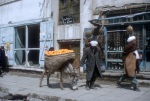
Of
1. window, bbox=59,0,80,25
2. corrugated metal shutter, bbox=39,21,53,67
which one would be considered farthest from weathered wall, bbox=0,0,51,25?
window, bbox=59,0,80,25

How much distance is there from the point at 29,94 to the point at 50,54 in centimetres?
146

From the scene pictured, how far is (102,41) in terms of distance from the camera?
425 inches

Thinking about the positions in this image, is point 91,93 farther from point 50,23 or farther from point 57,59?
point 50,23

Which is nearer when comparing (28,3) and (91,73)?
(91,73)

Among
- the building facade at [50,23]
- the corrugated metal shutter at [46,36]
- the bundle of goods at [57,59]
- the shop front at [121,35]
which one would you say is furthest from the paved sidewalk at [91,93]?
the corrugated metal shutter at [46,36]

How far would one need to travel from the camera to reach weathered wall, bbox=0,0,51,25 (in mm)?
13547

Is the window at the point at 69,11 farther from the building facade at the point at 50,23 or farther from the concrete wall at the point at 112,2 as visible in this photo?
the concrete wall at the point at 112,2

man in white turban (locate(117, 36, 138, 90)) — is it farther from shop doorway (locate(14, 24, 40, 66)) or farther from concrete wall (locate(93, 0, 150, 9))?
shop doorway (locate(14, 24, 40, 66))

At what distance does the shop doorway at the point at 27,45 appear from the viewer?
14.8 m

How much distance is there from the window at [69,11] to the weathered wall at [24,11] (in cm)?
78

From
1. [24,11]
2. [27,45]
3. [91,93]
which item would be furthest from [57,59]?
[24,11]

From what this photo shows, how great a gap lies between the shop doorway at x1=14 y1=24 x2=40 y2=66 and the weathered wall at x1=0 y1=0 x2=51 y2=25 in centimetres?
60

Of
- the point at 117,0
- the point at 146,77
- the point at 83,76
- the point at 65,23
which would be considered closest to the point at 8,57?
the point at 65,23

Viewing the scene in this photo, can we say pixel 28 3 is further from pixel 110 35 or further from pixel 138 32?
pixel 138 32
